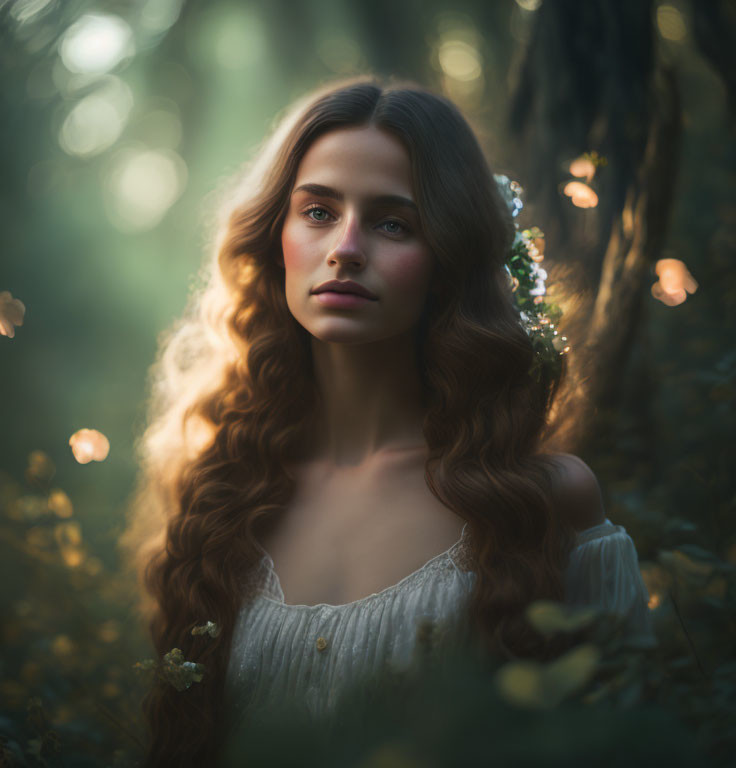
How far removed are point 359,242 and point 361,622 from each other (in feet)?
2.78

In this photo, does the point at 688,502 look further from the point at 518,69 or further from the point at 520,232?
the point at 518,69

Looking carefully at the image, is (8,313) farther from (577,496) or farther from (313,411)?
(577,496)

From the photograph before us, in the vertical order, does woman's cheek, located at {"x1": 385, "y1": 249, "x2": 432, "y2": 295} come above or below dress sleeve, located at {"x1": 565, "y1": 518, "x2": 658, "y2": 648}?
above

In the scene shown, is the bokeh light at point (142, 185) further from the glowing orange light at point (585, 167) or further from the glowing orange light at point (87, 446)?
the glowing orange light at point (585, 167)

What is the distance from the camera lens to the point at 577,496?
1.62m

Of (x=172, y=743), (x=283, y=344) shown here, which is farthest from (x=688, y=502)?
(x=172, y=743)

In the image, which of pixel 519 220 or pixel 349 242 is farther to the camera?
pixel 519 220

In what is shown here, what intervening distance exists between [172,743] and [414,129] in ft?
5.15

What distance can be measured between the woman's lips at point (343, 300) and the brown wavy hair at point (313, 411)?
0.77ft

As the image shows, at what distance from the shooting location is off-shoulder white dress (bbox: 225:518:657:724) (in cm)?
150

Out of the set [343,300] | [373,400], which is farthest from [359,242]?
[373,400]

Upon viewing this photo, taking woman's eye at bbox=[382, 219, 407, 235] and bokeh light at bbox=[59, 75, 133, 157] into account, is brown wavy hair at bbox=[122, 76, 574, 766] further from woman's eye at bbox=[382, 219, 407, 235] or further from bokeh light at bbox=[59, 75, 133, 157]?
bokeh light at bbox=[59, 75, 133, 157]

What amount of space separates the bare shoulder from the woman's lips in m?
0.61

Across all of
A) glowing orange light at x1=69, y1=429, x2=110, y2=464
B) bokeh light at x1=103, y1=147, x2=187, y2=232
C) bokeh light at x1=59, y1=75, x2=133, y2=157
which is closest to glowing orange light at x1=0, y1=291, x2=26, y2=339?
glowing orange light at x1=69, y1=429, x2=110, y2=464
